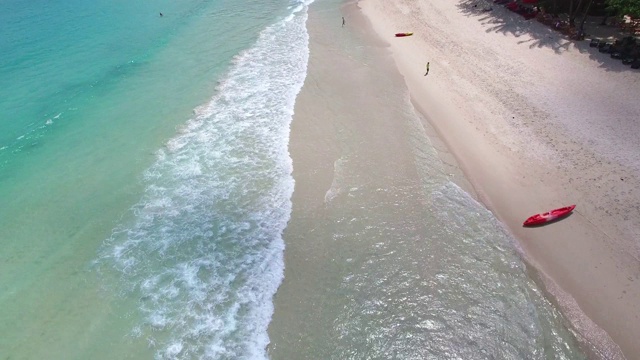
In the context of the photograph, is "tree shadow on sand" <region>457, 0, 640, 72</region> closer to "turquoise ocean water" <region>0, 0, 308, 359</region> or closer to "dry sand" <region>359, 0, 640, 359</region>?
"dry sand" <region>359, 0, 640, 359</region>

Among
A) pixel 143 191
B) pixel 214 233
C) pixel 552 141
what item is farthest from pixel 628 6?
pixel 143 191

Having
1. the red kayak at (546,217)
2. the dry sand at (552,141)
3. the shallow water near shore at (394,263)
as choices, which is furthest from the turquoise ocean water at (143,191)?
the red kayak at (546,217)

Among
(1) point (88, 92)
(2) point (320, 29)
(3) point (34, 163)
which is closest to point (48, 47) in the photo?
(1) point (88, 92)

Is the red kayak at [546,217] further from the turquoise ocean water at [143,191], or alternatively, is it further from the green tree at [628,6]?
the green tree at [628,6]

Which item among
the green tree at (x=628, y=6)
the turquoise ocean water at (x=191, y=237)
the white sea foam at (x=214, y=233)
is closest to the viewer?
the turquoise ocean water at (x=191, y=237)

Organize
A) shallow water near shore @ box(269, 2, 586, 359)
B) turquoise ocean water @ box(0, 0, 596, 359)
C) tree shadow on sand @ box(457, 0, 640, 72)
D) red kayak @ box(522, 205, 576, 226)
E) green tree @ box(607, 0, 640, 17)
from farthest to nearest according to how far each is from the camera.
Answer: tree shadow on sand @ box(457, 0, 640, 72), green tree @ box(607, 0, 640, 17), red kayak @ box(522, 205, 576, 226), turquoise ocean water @ box(0, 0, 596, 359), shallow water near shore @ box(269, 2, 586, 359)

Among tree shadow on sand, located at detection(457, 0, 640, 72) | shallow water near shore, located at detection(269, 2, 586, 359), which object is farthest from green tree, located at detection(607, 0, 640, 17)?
shallow water near shore, located at detection(269, 2, 586, 359)

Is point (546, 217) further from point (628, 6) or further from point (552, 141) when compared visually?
point (628, 6)
